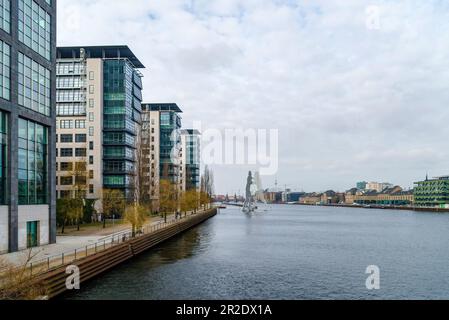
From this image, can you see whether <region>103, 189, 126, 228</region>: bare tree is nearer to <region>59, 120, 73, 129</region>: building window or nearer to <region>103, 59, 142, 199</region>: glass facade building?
<region>103, 59, 142, 199</region>: glass facade building

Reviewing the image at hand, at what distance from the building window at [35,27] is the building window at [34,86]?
1.78 m

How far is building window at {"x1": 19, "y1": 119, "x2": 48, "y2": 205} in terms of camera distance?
41.5 meters

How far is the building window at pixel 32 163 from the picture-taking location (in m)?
41.5

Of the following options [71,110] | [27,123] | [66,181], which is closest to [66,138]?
[71,110]

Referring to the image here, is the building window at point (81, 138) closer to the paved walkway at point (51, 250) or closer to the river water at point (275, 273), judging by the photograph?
the river water at point (275, 273)

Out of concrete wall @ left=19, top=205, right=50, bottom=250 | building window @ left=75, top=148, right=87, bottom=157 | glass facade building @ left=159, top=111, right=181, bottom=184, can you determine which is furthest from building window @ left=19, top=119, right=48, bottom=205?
glass facade building @ left=159, top=111, right=181, bottom=184

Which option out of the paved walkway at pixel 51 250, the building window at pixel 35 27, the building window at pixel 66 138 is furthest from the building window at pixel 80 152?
the building window at pixel 35 27

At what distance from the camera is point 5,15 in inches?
1513

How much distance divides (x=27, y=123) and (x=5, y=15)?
10351mm

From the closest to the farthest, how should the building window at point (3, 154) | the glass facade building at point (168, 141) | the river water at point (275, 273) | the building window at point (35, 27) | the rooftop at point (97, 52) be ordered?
the river water at point (275, 273), the building window at point (3, 154), the building window at point (35, 27), the rooftop at point (97, 52), the glass facade building at point (168, 141)

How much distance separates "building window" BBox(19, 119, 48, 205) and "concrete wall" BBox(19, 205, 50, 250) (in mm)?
660
